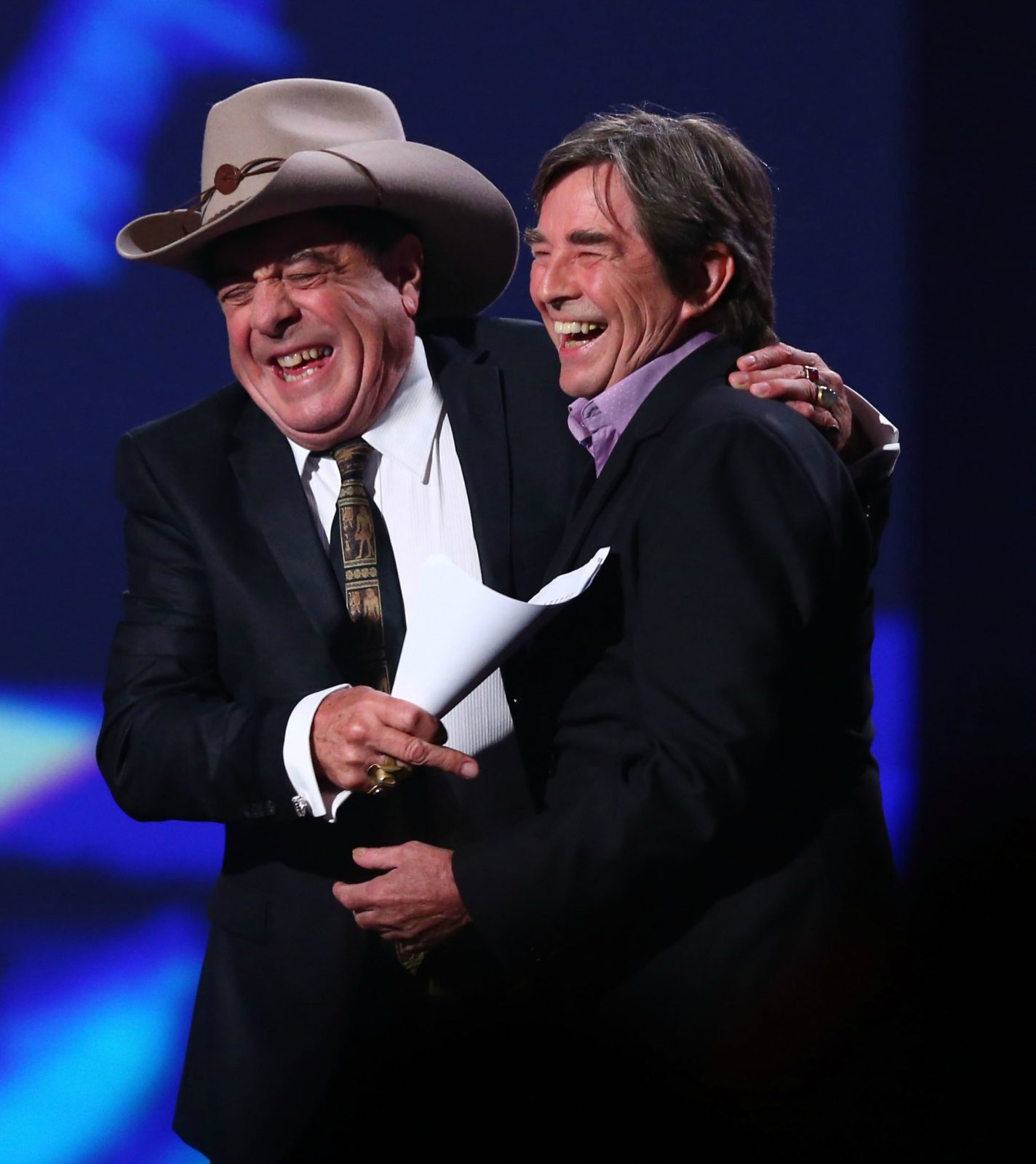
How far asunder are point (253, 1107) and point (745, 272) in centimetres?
104

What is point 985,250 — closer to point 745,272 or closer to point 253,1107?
point 745,272

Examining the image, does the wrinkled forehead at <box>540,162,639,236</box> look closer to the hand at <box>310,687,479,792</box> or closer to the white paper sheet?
the white paper sheet

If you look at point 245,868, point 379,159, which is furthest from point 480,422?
point 245,868

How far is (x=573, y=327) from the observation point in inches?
59.6

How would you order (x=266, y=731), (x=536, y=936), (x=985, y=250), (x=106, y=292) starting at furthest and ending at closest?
1. (x=985, y=250)
2. (x=106, y=292)
3. (x=266, y=731)
4. (x=536, y=936)

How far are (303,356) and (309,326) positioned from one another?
0.11ft

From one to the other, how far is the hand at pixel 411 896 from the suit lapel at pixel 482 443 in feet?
1.07

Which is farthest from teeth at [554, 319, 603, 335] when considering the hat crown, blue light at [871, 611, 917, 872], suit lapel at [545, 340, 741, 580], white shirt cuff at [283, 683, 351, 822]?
blue light at [871, 611, 917, 872]

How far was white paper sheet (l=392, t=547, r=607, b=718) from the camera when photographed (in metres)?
1.26

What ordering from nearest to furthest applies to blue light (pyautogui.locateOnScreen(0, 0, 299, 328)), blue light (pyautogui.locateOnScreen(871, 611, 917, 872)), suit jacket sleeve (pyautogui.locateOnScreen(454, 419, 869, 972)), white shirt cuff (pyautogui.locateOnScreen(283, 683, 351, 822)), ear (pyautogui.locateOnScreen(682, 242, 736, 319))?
suit jacket sleeve (pyautogui.locateOnScreen(454, 419, 869, 972)) < white shirt cuff (pyautogui.locateOnScreen(283, 683, 351, 822)) < ear (pyautogui.locateOnScreen(682, 242, 736, 319)) < blue light (pyautogui.locateOnScreen(0, 0, 299, 328)) < blue light (pyautogui.locateOnScreen(871, 611, 917, 872))

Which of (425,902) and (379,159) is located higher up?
(379,159)

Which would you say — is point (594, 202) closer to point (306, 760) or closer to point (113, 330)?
point (306, 760)

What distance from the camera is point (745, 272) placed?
58.2 inches

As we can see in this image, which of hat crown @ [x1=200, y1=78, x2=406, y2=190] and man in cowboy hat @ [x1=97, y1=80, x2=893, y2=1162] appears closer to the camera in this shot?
man in cowboy hat @ [x1=97, y1=80, x2=893, y2=1162]
